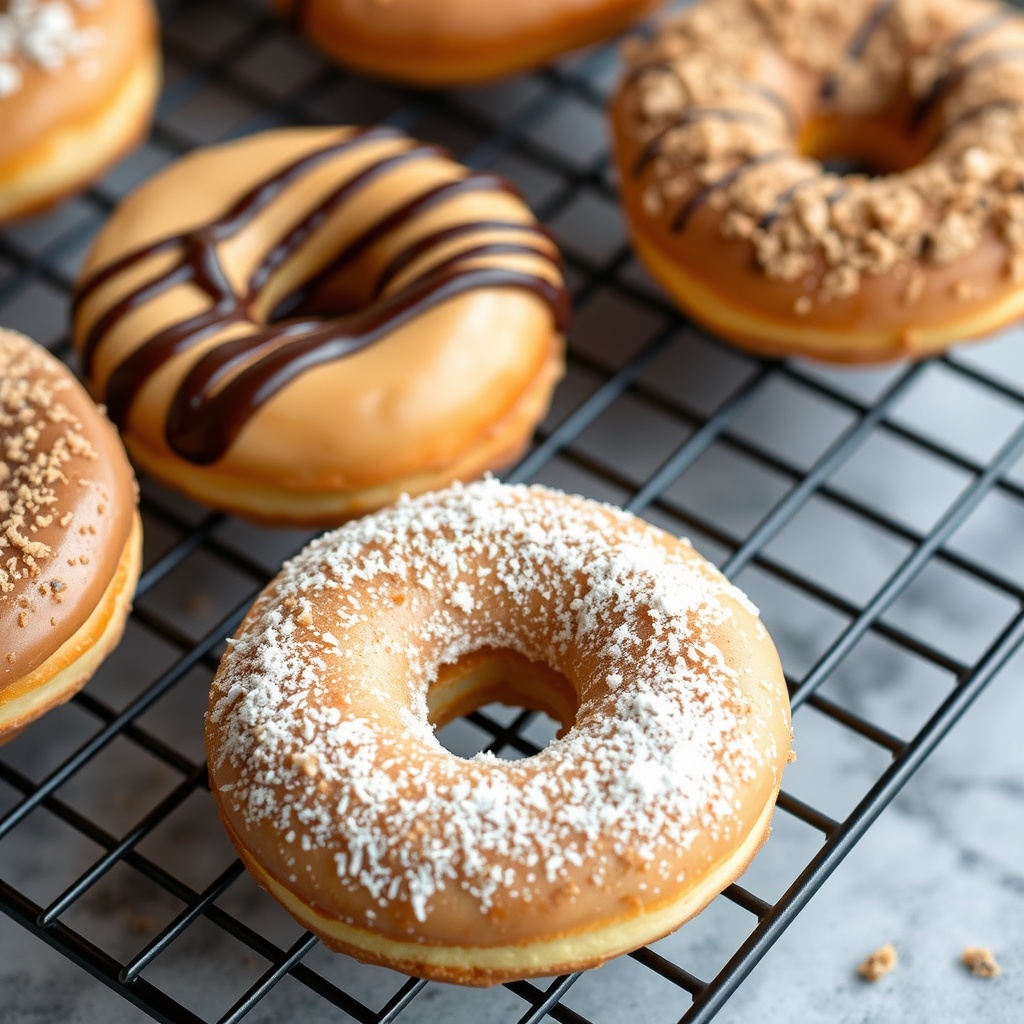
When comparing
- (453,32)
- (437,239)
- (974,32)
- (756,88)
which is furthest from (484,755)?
(974,32)

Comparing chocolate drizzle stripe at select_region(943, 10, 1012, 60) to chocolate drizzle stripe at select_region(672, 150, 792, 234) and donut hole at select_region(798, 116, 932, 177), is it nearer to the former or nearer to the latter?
donut hole at select_region(798, 116, 932, 177)

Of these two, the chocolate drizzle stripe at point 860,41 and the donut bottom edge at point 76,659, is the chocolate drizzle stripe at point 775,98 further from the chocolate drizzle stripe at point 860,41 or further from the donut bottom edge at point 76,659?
the donut bottom edge at point 76,659

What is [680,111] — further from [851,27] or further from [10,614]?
[10,614]

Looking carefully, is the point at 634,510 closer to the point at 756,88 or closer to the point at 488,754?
the point at 488,754

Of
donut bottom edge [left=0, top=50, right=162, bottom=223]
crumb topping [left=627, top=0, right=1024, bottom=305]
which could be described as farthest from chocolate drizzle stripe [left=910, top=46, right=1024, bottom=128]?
donut bottom edge [left=0, top=50, right=162, bottom=223]

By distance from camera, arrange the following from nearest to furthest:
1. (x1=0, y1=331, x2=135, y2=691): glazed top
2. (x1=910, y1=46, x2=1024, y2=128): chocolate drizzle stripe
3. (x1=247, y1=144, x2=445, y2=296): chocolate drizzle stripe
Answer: (x1=0, y1=331, x2=135, y2=691): glazed top < (x1=247, y1=144, x2=445, y2=296): chocolate drizzle stripe < (x1=910, y1=46, x2=1024, y2=128): chocolate drizzle stripe

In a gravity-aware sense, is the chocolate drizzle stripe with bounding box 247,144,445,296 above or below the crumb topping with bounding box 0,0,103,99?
A: below

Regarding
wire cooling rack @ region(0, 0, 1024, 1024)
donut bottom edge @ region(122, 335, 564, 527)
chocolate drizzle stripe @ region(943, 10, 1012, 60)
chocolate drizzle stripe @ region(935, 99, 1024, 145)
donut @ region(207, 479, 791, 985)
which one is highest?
chocolate drizzle stripe @ region(943, 10, 1012, 60)
